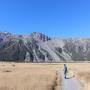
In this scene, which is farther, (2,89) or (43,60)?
(43,60)

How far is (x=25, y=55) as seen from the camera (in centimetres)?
19962

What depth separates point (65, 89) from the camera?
2591 centimetres

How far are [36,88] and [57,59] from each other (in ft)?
556

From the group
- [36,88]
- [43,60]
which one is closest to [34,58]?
[43,60]

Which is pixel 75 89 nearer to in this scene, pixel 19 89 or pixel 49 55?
pixel 19 89

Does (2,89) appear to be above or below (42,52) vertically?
below

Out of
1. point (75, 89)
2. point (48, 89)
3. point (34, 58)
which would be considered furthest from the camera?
point (34, 58)

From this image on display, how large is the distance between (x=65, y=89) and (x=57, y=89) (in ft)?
2.50

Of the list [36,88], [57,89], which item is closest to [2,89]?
[36,88]

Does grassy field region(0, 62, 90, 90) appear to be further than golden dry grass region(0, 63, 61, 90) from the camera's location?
No

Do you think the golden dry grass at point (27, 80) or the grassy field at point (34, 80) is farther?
the golden dry grass at point (27, 80)

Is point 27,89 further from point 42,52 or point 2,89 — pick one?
point 42,52

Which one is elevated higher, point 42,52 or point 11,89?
point 42,52

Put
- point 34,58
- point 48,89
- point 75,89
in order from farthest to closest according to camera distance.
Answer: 1. point 34,58
2. point 48,89
3. point 75,89
